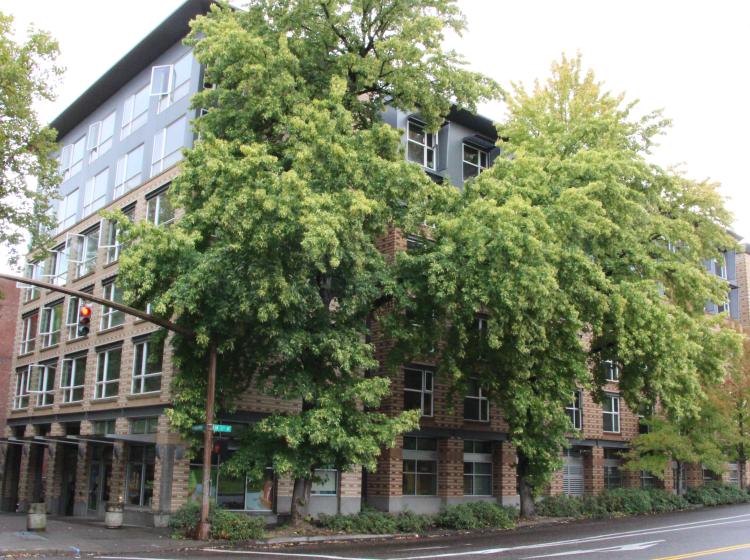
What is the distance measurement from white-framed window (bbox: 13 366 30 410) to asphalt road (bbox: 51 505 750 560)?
22.1 metres

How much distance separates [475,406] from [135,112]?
18811 millimetres

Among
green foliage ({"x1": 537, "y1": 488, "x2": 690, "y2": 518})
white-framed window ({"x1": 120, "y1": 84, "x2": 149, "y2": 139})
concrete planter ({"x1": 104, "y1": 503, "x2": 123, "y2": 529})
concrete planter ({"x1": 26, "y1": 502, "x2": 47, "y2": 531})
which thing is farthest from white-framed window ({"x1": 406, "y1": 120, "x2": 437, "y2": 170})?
concrete planter ({"x1": 26, "y1": 502, "x2": 47, "y2": 531})

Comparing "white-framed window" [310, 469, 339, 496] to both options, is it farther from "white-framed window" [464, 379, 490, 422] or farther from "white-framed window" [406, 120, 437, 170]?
"white-framed window" [406, 120, 437, 170]

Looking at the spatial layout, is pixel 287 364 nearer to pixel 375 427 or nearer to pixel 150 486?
pixel 375 427

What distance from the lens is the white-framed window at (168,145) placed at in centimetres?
2842

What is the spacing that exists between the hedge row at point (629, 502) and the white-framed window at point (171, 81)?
21100mm

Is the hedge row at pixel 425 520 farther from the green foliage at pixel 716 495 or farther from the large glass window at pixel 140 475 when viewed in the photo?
the green foliage at pixel 716 495

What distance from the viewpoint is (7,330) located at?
149ft

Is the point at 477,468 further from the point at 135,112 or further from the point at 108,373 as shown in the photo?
the point at 135,112

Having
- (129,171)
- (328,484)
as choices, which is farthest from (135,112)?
(328,484)

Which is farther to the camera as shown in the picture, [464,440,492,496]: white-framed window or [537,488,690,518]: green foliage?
[464,440,492,496]: white-framed window

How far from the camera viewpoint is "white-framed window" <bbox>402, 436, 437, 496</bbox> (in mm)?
29266

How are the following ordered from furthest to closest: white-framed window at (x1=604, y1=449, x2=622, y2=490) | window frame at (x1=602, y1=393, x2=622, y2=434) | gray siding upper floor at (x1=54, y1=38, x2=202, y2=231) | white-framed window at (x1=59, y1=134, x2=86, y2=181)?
white-framed window at (x1=604, y1=449, x2=622, y2=490), window frame at (x1=602, y1=393, x2=622, y2=434), white-framed window at (x1=59, y1=134, x2=86, y2=181), gray siding upper floor at (x1=54, y1=38, x2=202, y2=231)

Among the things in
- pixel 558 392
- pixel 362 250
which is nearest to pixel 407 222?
pixel 362 250
